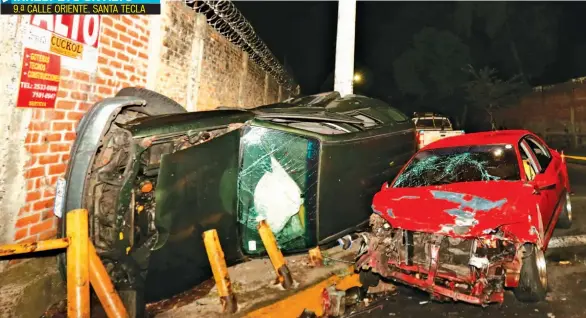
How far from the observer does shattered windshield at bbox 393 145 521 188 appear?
4.15 meters

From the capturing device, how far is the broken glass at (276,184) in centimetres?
351

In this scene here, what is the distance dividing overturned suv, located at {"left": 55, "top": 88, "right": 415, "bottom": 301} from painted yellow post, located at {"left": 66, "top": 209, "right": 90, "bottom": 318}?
0.29 metres

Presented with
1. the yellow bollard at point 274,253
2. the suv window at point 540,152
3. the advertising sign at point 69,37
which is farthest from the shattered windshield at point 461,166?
the advertising sign at point 69,37

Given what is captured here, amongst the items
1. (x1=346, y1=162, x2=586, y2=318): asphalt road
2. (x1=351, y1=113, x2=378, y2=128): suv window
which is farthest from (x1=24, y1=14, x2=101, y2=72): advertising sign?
(x1=346, y1=162, x2=586, y2=318): asphalt road

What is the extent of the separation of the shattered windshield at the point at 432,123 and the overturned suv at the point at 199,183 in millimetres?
9189

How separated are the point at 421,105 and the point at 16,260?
123 ft

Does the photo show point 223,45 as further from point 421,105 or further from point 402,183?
point 421,105

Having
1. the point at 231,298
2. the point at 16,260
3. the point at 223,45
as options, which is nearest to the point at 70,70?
the point at 16,260

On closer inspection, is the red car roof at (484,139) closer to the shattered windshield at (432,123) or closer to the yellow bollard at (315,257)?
the yellow bollard at (315,257)

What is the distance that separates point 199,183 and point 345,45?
193 inches

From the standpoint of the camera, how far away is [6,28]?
2.72 meters

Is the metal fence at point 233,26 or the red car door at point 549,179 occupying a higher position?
the metal fence at point 233,26

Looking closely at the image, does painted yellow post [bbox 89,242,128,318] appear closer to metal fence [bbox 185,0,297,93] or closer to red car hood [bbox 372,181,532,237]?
red car hood [bbox 372,181,532,237]

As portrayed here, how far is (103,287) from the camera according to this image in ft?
8.17
